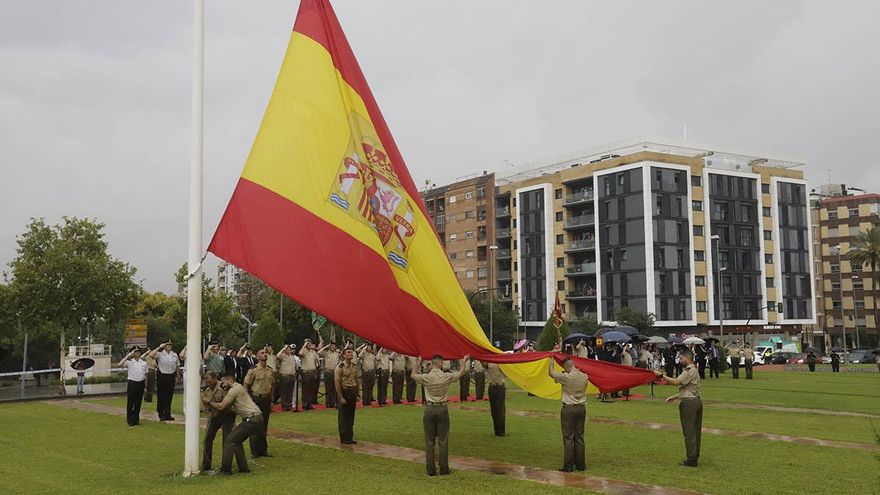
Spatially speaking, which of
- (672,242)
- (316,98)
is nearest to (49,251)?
(316,98)

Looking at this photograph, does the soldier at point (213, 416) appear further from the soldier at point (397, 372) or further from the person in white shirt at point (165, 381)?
the soldier at point (397, 372)

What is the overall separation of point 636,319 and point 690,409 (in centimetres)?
6448

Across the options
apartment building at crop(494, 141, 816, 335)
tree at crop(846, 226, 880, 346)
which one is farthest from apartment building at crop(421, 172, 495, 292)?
tree at crop(846, 226, 880, 346)

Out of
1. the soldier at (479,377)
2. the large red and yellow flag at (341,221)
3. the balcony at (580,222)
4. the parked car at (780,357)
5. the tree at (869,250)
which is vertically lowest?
the parked car at (780,357)

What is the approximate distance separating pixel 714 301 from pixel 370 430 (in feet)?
242

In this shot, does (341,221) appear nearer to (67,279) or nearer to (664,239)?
(67,279)

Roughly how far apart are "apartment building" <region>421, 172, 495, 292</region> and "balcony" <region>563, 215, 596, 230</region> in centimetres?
1249

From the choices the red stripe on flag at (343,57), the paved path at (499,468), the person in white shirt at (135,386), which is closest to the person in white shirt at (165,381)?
the person in white shirt at (135,386)

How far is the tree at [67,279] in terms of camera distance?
34375 mm

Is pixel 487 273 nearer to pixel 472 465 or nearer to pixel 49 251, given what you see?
pixel 49 251

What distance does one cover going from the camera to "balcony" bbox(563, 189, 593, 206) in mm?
87562

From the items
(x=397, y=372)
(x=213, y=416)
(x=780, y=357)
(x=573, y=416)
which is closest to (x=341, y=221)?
(x=213, y=416)

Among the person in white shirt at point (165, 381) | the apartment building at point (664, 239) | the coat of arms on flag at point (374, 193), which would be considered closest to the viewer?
the coat of arms on flag at point (374, 193)

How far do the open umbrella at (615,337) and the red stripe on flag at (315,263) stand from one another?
22.3m
